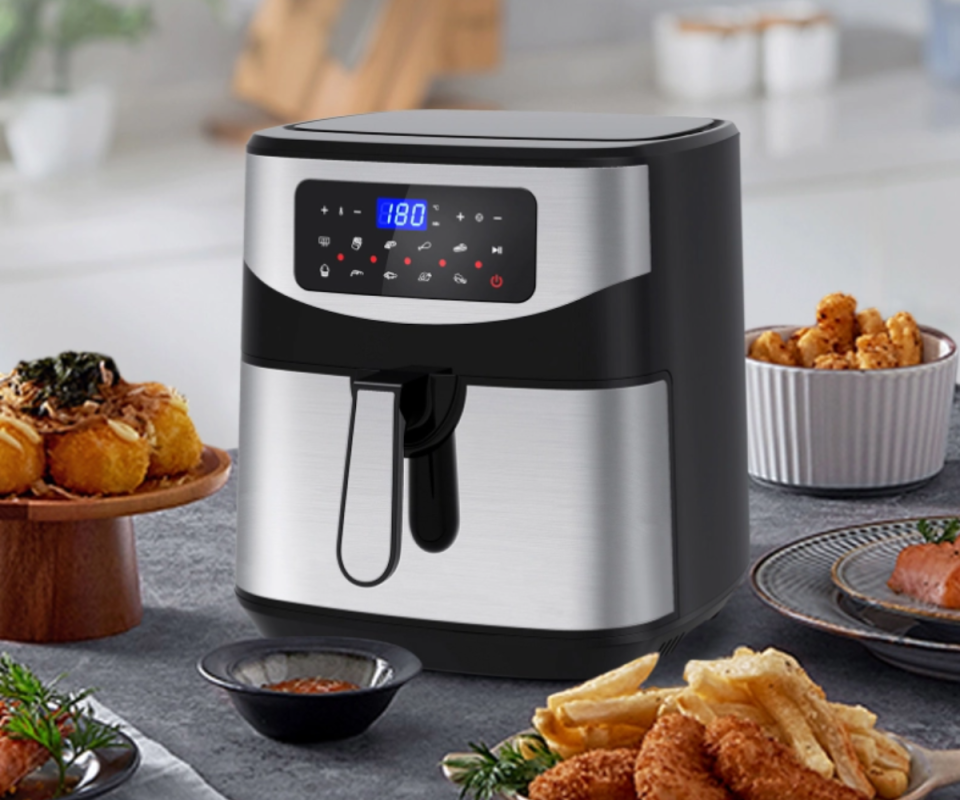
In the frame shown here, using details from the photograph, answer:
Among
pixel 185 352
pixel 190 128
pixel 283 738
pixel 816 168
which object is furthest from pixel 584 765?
pixel 190 128

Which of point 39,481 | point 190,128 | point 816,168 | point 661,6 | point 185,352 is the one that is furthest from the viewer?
point 661,6

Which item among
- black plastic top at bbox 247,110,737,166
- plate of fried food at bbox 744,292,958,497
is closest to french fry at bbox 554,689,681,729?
black plastic top at bbox 247,110,737,166

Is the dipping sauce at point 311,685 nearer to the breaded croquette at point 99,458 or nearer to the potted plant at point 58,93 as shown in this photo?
the breaded croquette at point 99,458

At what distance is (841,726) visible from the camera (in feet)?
2.75

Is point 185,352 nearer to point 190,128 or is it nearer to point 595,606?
point 190,128

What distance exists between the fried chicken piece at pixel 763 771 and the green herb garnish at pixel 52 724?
0.33 metres

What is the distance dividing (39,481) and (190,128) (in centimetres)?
266

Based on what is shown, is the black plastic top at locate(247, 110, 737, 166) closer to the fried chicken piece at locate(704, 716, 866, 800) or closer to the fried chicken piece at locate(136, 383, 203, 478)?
the fried chicken piece at locate(136, 383, 203, 478)

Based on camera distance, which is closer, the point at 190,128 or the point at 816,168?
the point at 816,168

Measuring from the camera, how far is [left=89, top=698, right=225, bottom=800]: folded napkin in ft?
3.00

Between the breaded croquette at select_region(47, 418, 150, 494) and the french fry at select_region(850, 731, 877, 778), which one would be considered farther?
the breaded croquette at select_region(47, 418, 150, 494)

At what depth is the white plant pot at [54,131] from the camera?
330 cm

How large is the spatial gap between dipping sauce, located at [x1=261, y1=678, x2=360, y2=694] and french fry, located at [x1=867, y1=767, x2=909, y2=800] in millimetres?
313

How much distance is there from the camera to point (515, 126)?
3.58 ft
